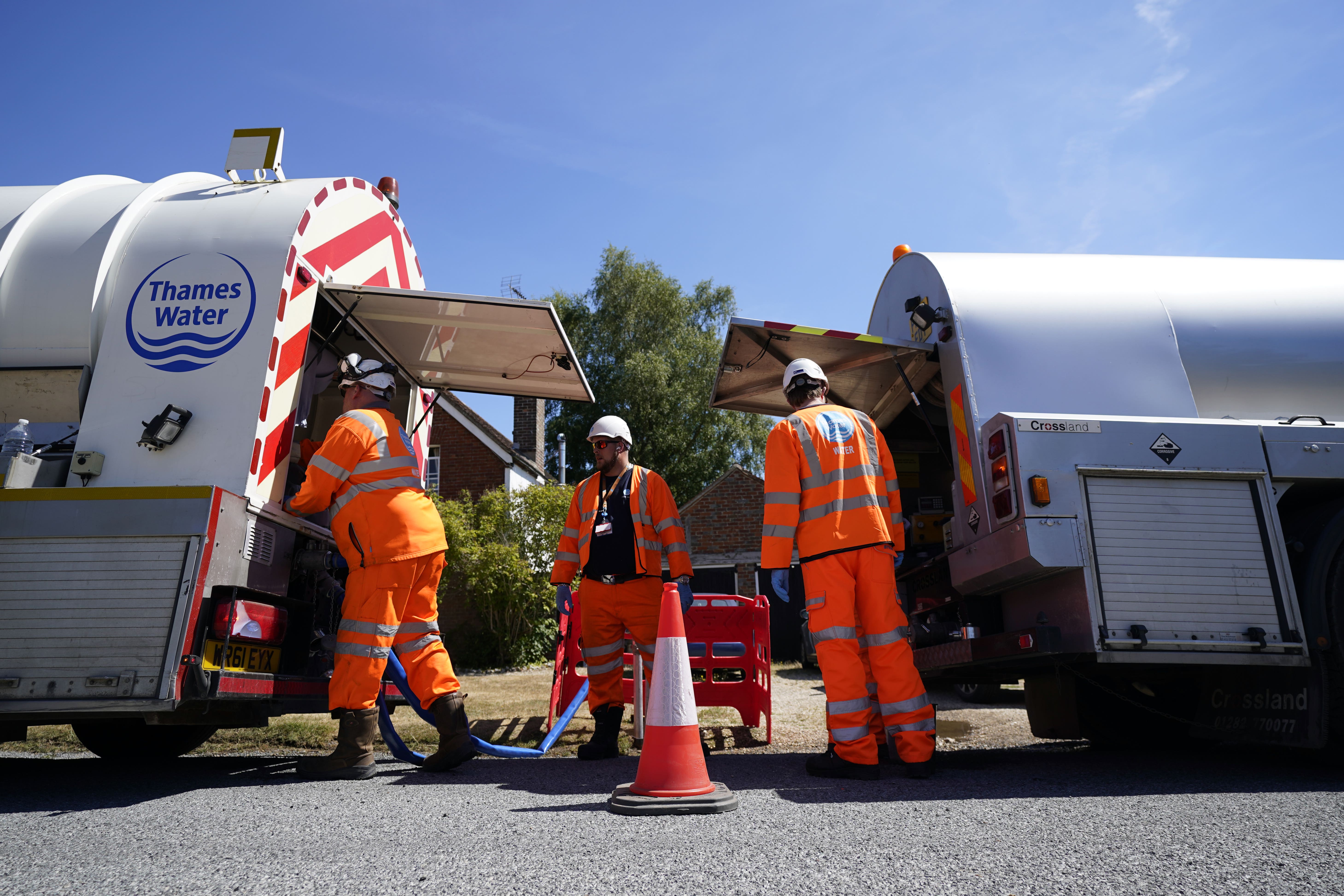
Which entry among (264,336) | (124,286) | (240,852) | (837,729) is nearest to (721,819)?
(837,729)

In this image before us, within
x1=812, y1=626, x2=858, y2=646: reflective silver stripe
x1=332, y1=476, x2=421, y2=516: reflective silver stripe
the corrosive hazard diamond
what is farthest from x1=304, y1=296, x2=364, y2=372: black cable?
the corrosive hazard diamond

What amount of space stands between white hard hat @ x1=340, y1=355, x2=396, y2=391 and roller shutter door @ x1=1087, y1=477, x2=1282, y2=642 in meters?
3.57

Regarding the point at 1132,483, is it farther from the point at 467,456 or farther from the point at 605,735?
the point at 467,456

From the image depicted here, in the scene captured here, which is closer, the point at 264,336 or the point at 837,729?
the point at 837,729

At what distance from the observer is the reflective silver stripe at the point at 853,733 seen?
365 centimetres

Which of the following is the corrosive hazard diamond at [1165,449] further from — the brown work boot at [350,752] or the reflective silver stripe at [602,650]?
the brown work boot at [350,752]

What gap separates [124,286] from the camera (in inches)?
164

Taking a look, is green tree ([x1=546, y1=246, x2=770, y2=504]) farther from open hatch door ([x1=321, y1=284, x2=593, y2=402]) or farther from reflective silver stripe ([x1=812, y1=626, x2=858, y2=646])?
reflective silver stripe ([x1=812, y1=626, x2=858, y2=646])

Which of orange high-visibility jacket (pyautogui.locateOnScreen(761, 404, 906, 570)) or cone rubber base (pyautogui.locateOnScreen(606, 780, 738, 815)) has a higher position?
orange high-visibility jacket (pyautogui.locateOnScreen(761, 404, 906, 570))

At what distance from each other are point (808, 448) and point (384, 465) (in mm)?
2093

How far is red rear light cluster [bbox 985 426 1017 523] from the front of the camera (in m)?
3.77

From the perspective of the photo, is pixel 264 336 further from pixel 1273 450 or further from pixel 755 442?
pixel 755 442

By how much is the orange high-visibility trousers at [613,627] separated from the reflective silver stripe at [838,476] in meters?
1.19

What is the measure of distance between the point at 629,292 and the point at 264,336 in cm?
2437
